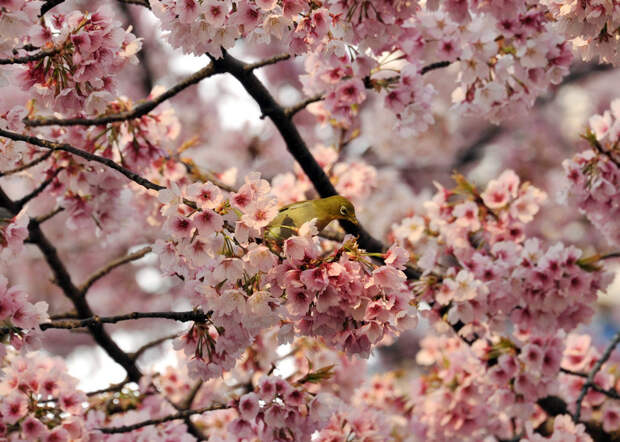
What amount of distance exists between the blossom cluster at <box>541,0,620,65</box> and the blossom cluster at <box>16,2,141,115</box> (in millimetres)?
1447

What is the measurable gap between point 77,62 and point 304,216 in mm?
879

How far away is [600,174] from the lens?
9.98 ft

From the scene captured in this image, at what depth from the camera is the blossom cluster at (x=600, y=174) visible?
3.03 meters

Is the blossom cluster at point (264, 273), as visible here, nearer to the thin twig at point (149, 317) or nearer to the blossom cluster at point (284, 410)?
the thin twig at point (149, 317)

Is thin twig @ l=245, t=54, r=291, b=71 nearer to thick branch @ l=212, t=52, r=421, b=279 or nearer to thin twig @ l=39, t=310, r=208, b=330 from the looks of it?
thick branch @ l=212, t=52, r=421, b=279

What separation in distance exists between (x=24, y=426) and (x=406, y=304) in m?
1.38

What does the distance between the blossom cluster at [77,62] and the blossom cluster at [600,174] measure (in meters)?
1.94

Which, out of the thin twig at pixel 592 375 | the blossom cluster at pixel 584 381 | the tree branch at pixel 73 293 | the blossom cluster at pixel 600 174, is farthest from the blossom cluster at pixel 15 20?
the blossom cluster at pixel 584 381

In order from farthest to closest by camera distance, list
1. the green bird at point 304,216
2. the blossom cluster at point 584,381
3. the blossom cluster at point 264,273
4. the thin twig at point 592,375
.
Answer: the blossom cluster at point 584,381 < the thin twig at point 592,375 < the green bird at point 304,216 < the blossom cluster at point 264,273

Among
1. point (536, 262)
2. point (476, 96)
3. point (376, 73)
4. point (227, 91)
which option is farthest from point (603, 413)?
point (227, 91)

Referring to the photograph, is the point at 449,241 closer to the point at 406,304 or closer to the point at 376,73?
the point at 376,73

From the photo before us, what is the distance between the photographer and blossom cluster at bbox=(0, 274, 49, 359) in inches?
85.4

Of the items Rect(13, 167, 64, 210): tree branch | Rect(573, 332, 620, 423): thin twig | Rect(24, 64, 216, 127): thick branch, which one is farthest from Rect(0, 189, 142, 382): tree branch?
Rect(573, 332, 620, 423): thin twig

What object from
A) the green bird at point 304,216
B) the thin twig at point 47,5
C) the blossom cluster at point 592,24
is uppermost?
the thin twig at point 47,5
